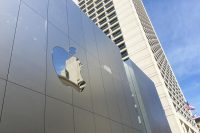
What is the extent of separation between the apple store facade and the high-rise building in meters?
25.5

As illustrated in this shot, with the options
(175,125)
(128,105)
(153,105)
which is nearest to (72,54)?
(128,105)

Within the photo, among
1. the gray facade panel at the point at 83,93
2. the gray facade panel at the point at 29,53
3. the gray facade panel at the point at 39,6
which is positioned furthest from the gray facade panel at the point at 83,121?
the gray facade panel at the point at 39,6

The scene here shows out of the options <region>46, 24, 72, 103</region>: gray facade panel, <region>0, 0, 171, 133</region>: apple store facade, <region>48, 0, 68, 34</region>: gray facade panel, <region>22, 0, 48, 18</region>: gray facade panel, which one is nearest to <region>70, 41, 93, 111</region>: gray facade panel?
<region>0, 0, 171, 133</region>: apple store facade

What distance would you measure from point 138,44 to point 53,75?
3616cm

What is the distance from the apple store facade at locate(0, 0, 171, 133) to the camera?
4.74m

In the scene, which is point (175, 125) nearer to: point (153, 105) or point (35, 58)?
A: point (153, 105)

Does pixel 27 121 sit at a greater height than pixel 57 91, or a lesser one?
lesser

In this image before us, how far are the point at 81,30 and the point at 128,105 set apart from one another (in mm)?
5517

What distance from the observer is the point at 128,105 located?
1202cm

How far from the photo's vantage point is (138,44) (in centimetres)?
4075

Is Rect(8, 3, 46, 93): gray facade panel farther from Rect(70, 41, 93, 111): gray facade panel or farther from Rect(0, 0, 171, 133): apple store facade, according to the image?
Rect(70, 41, 93, 111): gray facade panel

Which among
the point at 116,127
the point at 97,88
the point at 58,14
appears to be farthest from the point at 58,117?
the point at 58,14

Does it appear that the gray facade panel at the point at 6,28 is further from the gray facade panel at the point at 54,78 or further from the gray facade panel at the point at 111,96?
the gray facade panel at the point at 111,96

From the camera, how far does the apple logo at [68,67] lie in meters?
6.76
